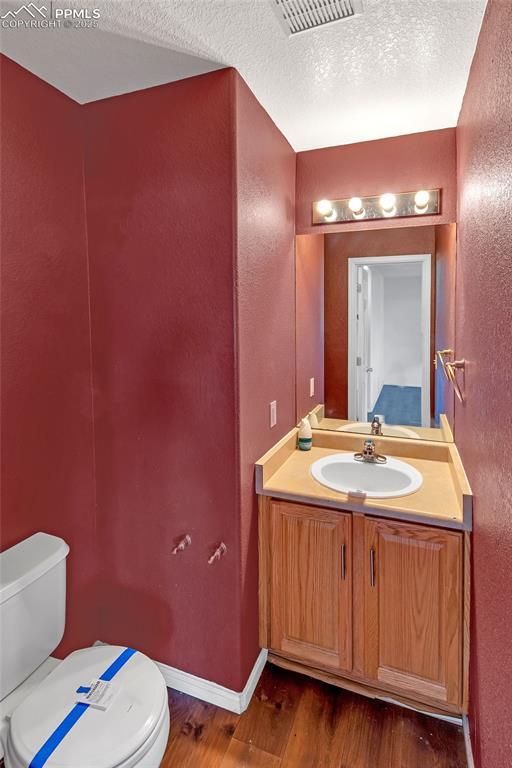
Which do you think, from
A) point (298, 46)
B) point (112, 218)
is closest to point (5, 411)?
point (112, 218)

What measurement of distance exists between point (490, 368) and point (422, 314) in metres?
0.98

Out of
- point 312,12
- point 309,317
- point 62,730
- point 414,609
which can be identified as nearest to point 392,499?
point 414,609

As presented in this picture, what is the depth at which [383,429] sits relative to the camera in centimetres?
207

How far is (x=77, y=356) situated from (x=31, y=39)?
1.04 m

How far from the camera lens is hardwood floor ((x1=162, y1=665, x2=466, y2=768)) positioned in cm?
140

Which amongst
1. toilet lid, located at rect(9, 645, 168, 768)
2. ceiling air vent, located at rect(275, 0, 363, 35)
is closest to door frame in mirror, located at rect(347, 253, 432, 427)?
ceiling air vent, located at rect(275, 0, 363, 35)

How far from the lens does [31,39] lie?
49.3 inches

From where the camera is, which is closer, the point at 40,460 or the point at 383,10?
the point at 383,10

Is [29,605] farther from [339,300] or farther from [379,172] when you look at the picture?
[379,172]

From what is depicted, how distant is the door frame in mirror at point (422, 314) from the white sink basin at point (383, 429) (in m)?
0.04

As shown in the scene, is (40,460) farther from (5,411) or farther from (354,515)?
(354,515)

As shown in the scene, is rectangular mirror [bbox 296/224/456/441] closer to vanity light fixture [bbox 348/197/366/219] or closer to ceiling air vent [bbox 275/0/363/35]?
vanity light fixture [bbox 348/197/366/219]

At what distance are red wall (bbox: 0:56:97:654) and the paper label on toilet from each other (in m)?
0.52

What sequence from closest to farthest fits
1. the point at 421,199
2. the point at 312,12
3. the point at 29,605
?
the point at 312,12
the point at 29,605
the point at 421,199
